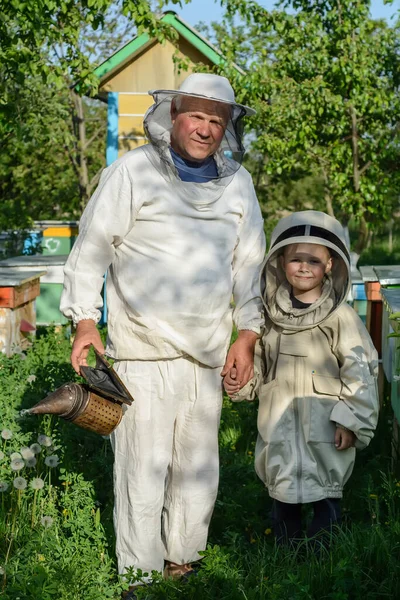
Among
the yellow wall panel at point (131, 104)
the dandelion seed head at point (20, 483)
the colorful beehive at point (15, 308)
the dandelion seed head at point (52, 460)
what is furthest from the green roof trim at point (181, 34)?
the dandelion seed head at point (20, 483)

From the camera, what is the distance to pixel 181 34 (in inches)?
452

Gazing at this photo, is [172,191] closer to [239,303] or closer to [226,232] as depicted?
[226,232]

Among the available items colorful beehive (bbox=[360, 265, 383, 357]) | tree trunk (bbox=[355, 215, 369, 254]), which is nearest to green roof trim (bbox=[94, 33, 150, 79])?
tree trunk (bbox=[355, 215, 369, 254])

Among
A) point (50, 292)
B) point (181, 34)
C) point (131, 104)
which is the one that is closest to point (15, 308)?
point (50, 292)

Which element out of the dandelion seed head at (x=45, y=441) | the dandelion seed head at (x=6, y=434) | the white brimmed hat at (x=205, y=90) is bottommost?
the dandelion seed head at (x=45, y=441)

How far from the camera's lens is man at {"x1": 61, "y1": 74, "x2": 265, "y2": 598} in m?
3.67

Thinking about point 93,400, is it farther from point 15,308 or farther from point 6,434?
point 15,308

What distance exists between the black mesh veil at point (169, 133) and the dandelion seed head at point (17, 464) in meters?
1.60

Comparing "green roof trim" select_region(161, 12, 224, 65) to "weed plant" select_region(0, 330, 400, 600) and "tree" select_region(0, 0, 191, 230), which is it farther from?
"weed plant" select_region(0, 330, 400, 600)

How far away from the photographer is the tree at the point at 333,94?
38.9ft

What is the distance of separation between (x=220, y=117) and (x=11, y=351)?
3.54 metres

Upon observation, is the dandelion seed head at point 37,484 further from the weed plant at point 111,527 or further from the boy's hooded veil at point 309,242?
the boy's hooded veil at point 309,242

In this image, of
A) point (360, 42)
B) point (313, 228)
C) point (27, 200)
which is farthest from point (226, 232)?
point (27, 200)

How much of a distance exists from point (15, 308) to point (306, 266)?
358 cm
